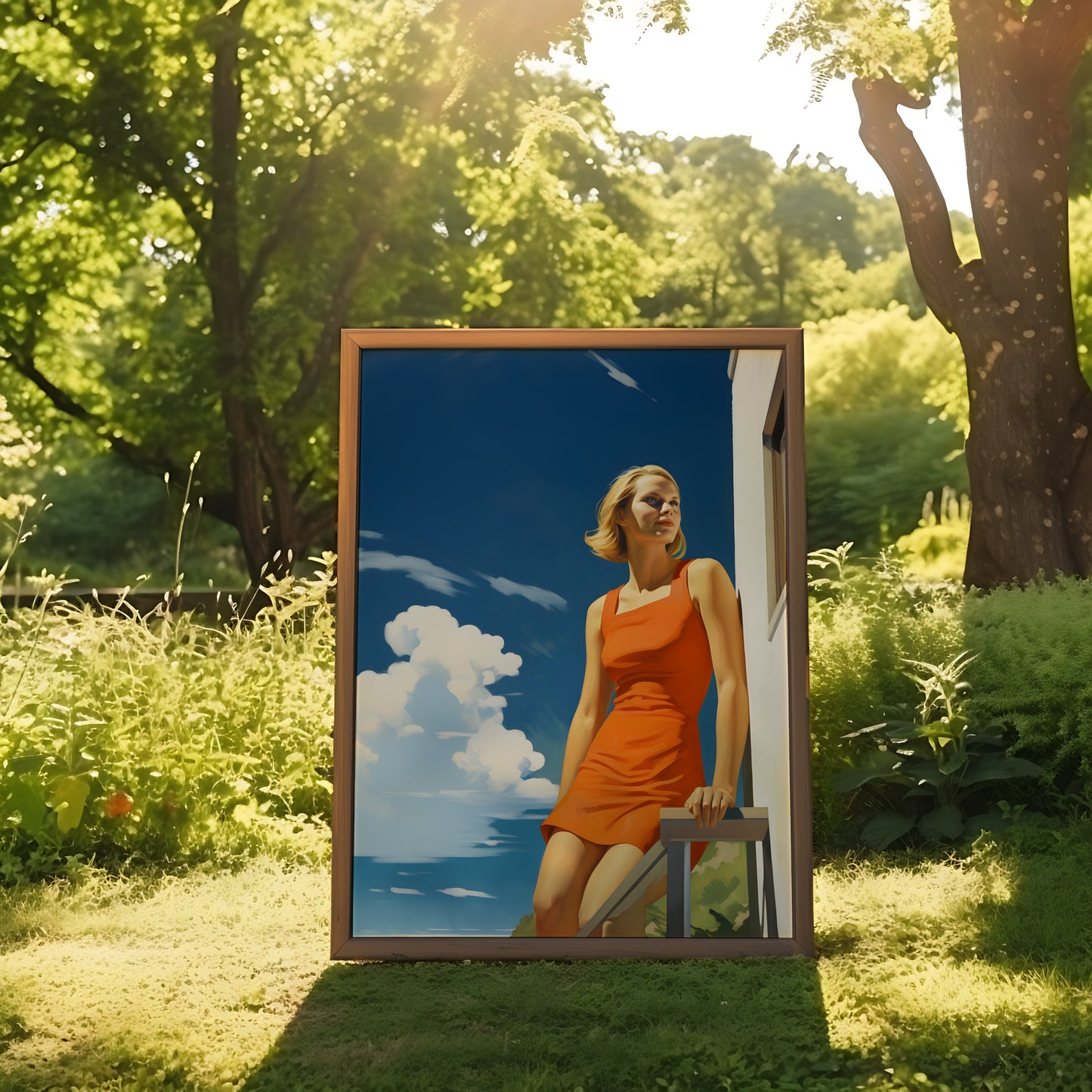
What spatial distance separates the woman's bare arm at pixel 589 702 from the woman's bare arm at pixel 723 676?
0.34 meters

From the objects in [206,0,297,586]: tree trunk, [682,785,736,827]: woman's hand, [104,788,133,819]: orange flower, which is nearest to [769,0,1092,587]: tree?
[682,785,736,827]: woman's hand

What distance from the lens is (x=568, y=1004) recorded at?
317 centimetres

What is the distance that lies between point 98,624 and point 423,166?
12.0 meters

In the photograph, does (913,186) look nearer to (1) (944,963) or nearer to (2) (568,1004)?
(1) (944,963)

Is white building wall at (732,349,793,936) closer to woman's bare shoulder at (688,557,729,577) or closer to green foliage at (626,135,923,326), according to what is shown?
woman's bare shoulder at (688,557,729,577)

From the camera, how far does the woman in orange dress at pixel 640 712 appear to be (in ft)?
11.4

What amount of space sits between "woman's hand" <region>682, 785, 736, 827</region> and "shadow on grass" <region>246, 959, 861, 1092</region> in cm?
45

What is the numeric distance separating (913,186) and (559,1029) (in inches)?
222

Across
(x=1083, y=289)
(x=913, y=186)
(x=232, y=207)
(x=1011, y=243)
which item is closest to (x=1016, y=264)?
(x=1011, y=243)

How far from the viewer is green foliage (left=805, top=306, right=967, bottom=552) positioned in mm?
22500

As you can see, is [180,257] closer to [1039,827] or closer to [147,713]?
[147,713]

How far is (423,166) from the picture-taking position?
1609 cm

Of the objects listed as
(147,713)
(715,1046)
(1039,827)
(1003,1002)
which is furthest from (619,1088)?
(147,713)

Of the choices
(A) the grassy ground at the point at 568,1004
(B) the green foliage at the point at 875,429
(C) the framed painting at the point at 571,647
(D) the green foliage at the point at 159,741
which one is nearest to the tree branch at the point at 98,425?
(D) the green foliage at the point at 159,741
